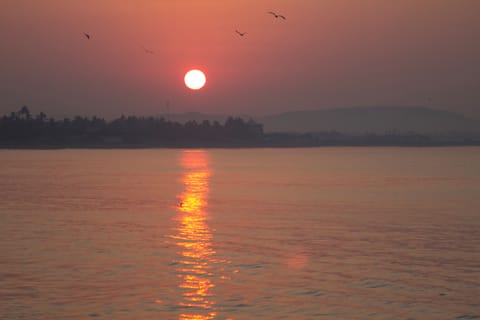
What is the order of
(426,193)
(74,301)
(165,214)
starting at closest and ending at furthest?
(74,301) → (165,214) → (426,193)

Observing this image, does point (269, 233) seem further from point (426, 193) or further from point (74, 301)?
point (426, 193)

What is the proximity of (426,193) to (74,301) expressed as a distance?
54038 millimetres

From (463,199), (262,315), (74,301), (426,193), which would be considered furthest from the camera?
(426,193)

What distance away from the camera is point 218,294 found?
2506 cm

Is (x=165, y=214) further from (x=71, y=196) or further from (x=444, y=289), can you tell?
(x=444, y=289)

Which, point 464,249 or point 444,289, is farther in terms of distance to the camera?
point 464,249

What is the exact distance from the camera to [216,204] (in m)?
61.2

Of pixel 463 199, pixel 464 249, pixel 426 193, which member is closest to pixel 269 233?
pixel 464 249

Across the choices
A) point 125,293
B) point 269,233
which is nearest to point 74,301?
point 125,293

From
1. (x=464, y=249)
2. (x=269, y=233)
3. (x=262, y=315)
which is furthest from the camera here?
(x=269, y=233)

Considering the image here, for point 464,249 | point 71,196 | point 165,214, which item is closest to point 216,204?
point 165,214

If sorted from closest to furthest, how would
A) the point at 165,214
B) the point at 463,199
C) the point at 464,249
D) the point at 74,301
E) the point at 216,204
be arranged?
the point at 74,301, the point at 464,249, the point at 165,214, the point at 216,204, the point at 463,199

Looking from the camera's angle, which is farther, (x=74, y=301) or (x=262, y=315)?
(x=74, y=301)

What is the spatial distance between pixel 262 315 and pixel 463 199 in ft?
153
